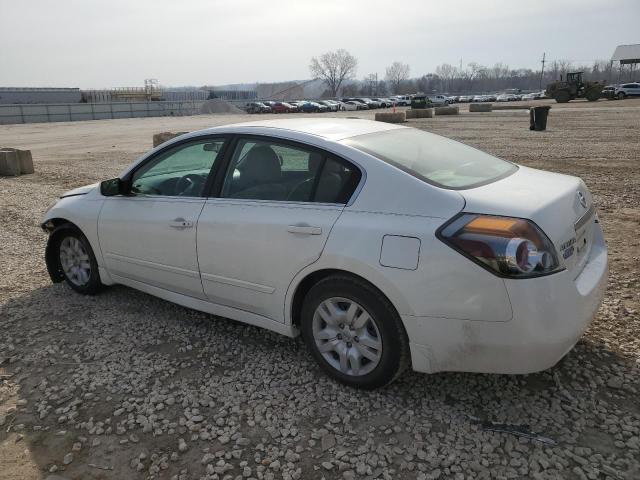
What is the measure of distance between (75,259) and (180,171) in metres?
1.53

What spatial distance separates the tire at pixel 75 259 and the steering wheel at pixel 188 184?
1.21 m

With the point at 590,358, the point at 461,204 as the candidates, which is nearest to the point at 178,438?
the point at 461,204

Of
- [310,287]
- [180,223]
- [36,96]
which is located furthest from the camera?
[36,96]

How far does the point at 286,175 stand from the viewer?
352 centimetres

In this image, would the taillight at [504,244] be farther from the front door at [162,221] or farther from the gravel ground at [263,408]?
the front door at [162,221]

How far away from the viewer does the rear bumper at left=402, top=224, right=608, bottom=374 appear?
102 inches

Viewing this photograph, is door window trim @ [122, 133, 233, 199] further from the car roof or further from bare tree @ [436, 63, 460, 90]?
bare tree @ [436, 63, 460, 90]

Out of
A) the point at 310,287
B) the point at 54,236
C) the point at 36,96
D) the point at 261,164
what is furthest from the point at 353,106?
the point at 310,287

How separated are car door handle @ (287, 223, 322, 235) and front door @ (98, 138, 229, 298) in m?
0.89

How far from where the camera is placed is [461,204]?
2787 mm

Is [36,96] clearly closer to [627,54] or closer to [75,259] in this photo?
[75,259]

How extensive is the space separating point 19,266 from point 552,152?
44.7 feet

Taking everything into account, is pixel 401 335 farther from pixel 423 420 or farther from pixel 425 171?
pixel 425 171

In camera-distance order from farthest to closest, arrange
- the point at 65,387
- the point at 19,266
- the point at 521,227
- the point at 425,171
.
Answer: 1. the point at 19,266
2. the point at 65,387
3. the point at 425,171
4. the point at 521,227
